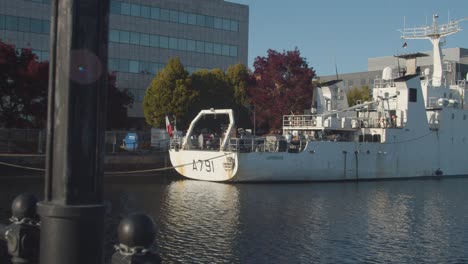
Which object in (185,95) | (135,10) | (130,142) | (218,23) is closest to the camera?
(130,142)

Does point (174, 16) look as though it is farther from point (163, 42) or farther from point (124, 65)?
point (124, 65)

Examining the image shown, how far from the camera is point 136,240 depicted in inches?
117

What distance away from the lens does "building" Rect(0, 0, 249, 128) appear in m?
55.2

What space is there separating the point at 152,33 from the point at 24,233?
2388 inches

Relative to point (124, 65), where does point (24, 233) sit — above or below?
below

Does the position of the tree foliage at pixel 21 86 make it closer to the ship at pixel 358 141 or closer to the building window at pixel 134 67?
the ship at pixel 358 141

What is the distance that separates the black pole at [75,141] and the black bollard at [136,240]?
15 centimetres

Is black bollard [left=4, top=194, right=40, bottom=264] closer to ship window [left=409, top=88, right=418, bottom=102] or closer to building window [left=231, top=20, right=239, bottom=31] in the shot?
ship window [left=409, top=88, right=418, bottom=102]

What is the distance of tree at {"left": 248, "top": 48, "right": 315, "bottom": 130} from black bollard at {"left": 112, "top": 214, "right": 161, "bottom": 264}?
47.5 metres

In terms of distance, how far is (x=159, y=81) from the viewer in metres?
A: 52.0

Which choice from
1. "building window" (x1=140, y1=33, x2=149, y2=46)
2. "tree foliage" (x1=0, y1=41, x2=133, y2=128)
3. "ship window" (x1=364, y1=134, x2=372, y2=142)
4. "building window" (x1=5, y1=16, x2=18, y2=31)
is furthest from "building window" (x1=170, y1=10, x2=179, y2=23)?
"ship window" (x1=364, y1=134, x2=372, y2=142)

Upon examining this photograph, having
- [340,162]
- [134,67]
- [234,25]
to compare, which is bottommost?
[340,162]

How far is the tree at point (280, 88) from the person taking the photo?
167 ft

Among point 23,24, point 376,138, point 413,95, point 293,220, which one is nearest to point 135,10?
point 23,24
